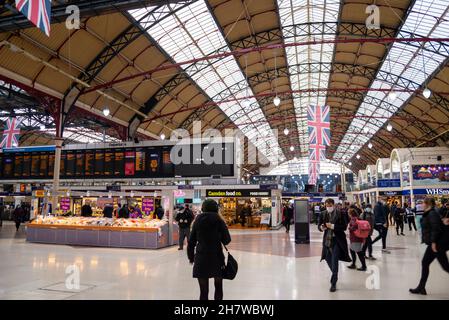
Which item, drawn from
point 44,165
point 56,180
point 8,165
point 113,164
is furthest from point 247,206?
point 8,165

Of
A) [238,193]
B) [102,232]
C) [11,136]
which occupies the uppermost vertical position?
[11,136]

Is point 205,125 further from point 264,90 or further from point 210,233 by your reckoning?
point 210,233

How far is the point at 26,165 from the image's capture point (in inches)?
758

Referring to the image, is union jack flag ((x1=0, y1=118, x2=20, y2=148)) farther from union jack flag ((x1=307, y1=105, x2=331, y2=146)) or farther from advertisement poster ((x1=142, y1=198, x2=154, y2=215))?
union jack flag ((x1=307, y1=105, x2=331, y2=146))

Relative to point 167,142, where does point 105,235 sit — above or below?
below

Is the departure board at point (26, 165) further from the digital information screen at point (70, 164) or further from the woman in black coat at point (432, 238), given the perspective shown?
the woman in black coat at point (432, 238)

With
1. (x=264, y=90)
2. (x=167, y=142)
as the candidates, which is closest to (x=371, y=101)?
(x=264, y=90)

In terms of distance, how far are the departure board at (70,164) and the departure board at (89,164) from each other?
0.81 meters

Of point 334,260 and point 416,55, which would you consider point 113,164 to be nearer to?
point 334,260

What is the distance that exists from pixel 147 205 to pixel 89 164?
12.2 feet

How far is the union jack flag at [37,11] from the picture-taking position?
18.1 ft

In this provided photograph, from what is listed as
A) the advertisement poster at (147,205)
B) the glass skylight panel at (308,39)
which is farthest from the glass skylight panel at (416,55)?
the advertisement poster at (147,205)

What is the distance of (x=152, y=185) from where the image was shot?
18328 millimetres
